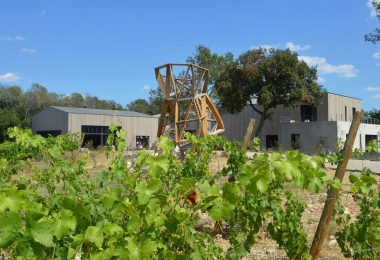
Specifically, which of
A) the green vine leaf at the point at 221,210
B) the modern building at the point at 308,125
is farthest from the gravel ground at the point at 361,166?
the modern building at the point at 308,125

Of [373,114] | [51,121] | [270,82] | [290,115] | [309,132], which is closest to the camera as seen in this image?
[270,82]

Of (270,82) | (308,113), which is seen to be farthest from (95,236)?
(308,113)

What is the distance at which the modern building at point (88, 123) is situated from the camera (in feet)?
99.0

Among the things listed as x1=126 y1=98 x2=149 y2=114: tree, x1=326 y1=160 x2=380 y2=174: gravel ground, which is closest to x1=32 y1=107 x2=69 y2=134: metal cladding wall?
x1=326 y1=160 x2=380 y2=174: gravel ground

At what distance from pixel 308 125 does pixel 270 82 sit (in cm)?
489

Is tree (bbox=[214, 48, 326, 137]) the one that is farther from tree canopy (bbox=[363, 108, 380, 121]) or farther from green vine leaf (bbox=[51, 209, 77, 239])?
green vine leaf (bbox=[51, 209, 77, 239])

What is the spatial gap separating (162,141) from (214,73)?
3439cm

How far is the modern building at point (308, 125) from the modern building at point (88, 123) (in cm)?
818

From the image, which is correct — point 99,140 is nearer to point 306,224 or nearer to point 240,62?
point 240,62

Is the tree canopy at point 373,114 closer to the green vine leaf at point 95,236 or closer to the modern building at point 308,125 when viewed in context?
the modern building at point 308,125

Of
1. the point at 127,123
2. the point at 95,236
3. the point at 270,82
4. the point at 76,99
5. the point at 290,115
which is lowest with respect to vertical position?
the point at 95,236

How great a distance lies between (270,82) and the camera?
2728 cm

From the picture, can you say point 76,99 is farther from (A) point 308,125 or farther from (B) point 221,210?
(B) point 221,210

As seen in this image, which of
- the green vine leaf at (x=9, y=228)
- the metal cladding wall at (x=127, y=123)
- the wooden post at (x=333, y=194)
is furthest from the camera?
the metal cladding wall at (x=127, y=123)
